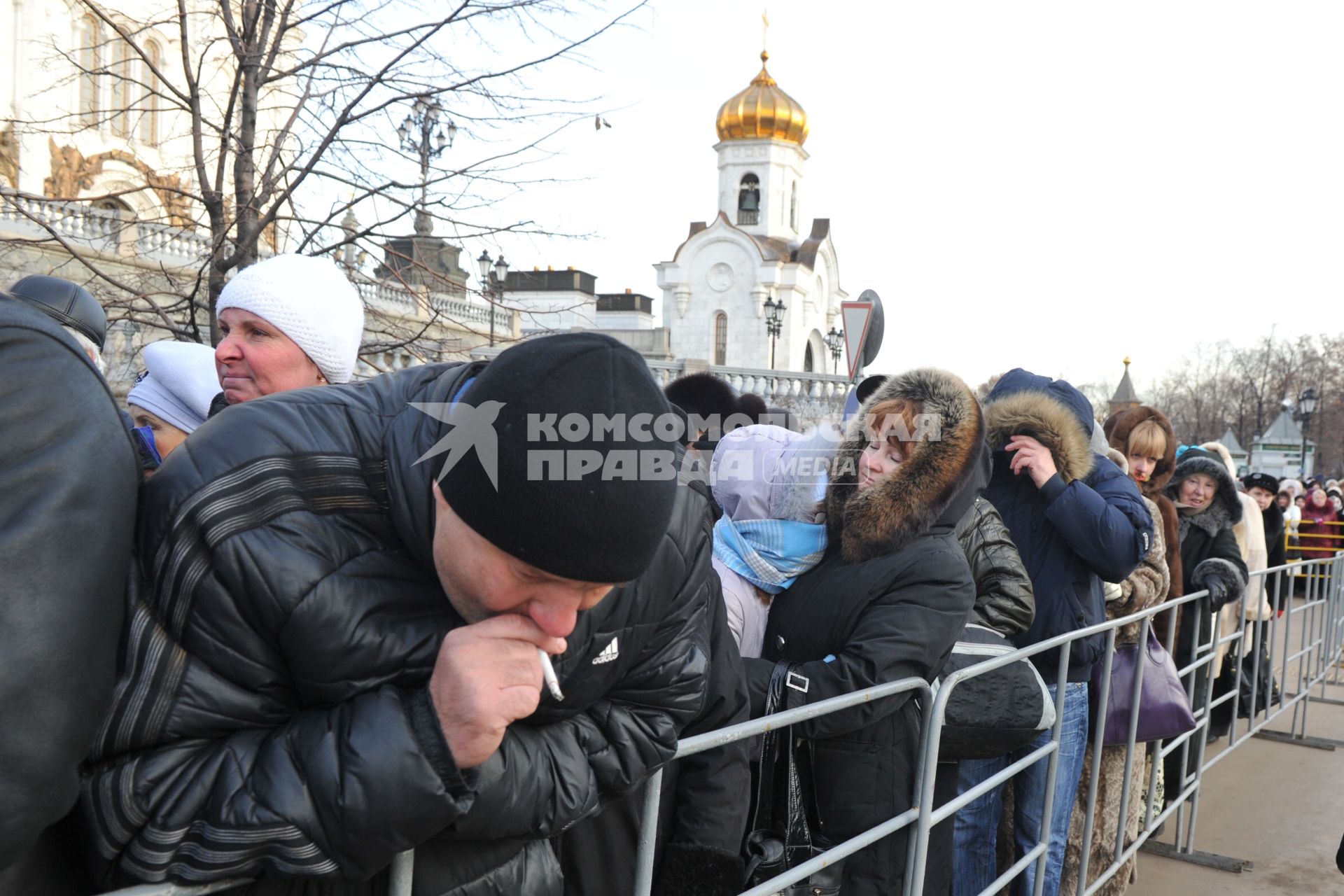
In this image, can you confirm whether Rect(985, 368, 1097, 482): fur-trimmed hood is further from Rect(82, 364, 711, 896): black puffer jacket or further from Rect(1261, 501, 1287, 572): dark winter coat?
Rect(1261, 501, 1287, 572): dark winter coat

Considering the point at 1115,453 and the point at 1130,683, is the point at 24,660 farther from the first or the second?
the point at 1115,453

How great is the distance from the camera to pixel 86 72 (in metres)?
5.36

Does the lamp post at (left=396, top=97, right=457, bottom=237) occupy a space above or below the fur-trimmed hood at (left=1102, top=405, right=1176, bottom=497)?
above

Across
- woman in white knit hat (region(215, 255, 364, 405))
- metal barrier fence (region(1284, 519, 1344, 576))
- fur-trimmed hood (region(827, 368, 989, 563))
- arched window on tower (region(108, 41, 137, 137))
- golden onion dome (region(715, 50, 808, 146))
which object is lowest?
metal barrier fence (region(1284, 519, 1344, 576))

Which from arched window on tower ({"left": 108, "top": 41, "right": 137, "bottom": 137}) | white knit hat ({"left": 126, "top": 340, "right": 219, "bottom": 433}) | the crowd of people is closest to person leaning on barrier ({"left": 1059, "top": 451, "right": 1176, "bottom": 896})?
the crowd of people

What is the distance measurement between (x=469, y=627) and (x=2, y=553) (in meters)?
0.51

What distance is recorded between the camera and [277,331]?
8.32ft

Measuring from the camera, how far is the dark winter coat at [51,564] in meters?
0.99

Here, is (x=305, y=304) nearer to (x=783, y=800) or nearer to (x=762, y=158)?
→ (x=783, y=800)

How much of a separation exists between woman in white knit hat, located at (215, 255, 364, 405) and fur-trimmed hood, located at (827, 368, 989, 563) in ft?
5.00

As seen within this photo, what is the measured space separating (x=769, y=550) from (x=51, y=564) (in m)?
2.13

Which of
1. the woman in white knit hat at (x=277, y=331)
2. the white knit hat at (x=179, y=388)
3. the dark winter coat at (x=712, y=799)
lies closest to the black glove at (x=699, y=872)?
the dark winter coat at (x=712, y=799)

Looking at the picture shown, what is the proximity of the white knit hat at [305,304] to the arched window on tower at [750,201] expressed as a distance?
54138mm

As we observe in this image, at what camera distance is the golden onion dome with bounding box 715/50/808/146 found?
54312 millimetres
